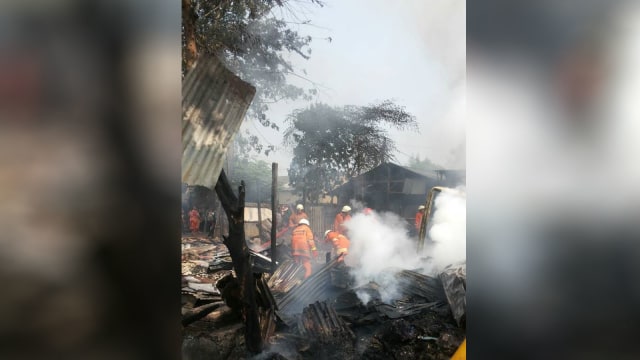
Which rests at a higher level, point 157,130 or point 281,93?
point 281,93

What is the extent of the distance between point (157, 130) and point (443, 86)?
73.4 inches

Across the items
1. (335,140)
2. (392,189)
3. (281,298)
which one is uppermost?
(335,140)

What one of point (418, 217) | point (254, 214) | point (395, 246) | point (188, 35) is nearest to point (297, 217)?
point (254, 214)

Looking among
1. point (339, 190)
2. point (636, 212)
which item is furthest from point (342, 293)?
point (636, 212)

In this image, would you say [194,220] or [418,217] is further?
[418,217]

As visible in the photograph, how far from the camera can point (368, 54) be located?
2.80m

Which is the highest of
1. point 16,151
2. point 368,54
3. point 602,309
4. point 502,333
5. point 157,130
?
point 368,54

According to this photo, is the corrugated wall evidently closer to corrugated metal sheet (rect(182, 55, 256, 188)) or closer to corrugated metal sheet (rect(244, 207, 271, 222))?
corrugated metal sheet (rect(244, 207, 271, 222))

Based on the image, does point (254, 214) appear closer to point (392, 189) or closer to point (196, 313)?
point (196, 313)

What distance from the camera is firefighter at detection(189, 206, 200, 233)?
2732 mm

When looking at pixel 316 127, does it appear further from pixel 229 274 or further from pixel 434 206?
pixel 229 274

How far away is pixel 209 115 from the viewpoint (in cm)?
279

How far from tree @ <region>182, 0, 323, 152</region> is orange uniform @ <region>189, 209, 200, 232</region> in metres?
0.57

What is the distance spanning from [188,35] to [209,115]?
0.53 m
